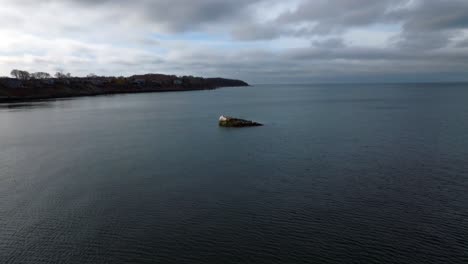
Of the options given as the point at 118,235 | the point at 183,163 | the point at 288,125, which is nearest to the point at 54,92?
the point at 288,125

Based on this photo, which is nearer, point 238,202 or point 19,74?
→ point 238,202

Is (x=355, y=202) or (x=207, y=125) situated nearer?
(x=355, y=202)

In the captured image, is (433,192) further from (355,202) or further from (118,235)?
(118,235)

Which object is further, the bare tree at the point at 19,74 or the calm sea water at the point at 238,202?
the bare tree at the point at 19,74

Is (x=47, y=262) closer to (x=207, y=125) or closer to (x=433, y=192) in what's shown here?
(x=433, y=192)

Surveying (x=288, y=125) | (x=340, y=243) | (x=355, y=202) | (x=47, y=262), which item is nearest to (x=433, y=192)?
(x=355, y=202)

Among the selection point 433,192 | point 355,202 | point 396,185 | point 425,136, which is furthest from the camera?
point 425,136

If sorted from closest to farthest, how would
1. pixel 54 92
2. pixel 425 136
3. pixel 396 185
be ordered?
pixel 396 185
pixel 425 136
pixel 54 92

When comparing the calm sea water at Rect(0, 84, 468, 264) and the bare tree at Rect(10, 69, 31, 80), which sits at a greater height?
the bare tree at Rect(10, 69, 31, 80)

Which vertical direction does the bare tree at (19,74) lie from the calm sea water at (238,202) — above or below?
above

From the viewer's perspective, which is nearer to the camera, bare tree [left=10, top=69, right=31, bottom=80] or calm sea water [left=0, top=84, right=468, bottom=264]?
calm sea water [left=0, top=84, right=468, bottom=264]
